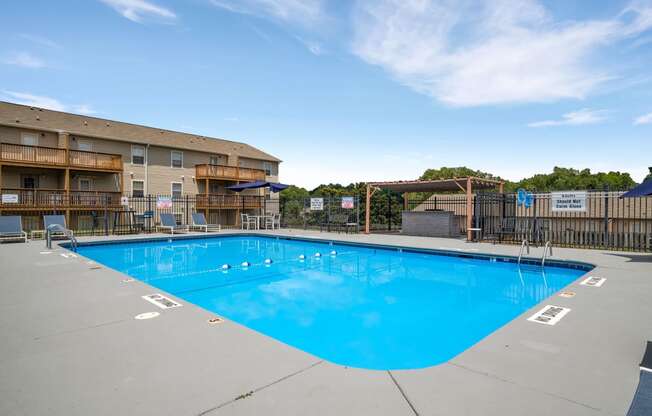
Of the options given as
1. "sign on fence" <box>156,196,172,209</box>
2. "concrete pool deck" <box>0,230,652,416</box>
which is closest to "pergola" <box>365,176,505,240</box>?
"sign on fence" <box>156,196,172,209</box>

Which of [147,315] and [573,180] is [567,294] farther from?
[573,180]

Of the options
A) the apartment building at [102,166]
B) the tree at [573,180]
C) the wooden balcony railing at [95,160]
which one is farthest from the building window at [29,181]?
the tree at [573,180]

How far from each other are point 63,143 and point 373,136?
1811 cm

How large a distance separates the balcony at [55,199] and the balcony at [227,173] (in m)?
5.47

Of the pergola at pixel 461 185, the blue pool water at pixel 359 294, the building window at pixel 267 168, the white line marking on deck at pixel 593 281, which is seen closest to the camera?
the blue pool water at pixel 359 294

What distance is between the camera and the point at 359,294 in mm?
7223

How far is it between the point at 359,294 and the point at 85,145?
19388mm

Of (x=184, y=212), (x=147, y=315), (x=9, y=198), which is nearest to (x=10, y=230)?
(x=9, y=198)

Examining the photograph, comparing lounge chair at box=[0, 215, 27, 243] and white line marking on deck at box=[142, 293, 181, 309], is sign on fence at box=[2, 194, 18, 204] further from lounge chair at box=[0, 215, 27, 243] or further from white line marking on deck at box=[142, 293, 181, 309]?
white line marking on deck at box=[142, 293, 181, 309]

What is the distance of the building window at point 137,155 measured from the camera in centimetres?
2103

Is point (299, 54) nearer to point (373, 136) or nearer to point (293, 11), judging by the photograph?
point (293, 11)

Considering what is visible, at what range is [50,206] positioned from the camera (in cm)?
1691

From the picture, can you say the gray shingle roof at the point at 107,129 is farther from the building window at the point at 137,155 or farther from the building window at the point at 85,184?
the building window at the point at 85,184

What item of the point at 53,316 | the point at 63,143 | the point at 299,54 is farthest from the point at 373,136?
the point at 53,316
